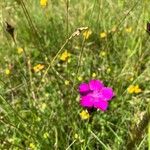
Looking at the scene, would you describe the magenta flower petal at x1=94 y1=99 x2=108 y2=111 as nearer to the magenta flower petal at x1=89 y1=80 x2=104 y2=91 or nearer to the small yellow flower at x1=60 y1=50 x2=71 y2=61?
the magenta flower petal at x1=89 y1=80 x2=104 y2=91

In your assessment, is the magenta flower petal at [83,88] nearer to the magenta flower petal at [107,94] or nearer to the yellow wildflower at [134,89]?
the magenta flower petal at [107,94]

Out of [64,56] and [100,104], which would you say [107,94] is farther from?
[64,56]

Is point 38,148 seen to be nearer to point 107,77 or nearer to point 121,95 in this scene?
point 121,95

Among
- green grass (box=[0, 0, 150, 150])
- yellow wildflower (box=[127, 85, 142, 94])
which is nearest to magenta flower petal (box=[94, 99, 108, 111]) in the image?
green grass (box=[0, 0, 150, 150])

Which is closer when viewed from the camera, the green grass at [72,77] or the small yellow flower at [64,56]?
the green grass at [72,77]

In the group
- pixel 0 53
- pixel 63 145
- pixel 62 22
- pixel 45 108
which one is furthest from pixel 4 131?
pixel 62 22

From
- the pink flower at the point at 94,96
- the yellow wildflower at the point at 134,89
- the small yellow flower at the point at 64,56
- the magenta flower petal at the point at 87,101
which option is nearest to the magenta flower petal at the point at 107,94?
the pink flower at the point at 94,96
